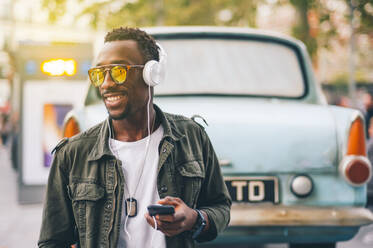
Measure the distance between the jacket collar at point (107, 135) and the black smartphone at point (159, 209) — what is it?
33 cm

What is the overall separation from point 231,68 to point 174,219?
2972mm

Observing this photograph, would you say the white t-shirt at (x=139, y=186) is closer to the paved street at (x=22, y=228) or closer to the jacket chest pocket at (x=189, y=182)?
the jacket chest pocket at (x=189, y=182)

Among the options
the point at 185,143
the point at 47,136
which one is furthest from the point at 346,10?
the point at 185,143

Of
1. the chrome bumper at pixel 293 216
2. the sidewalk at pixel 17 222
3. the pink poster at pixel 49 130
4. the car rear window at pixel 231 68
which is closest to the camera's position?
the chrome bumper at pixel 293 216

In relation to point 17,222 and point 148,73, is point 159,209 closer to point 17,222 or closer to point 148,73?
point 148,73

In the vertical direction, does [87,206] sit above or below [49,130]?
below

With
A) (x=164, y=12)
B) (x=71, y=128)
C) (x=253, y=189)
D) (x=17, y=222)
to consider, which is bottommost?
(x=17, y=222)

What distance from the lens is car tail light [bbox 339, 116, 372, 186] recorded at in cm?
386

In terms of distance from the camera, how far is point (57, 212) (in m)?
2.16

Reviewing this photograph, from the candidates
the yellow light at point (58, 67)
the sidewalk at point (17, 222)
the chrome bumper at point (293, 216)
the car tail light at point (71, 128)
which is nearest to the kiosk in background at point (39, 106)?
the sidewalk at point (17, 222)

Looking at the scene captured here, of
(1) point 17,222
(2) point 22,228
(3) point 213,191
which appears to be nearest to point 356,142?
(3) point 213,191

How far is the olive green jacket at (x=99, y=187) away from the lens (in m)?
2.12

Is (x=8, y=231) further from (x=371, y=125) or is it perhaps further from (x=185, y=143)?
(x=371, y=125)

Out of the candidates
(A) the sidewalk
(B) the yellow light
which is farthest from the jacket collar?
(B) the yellow light
